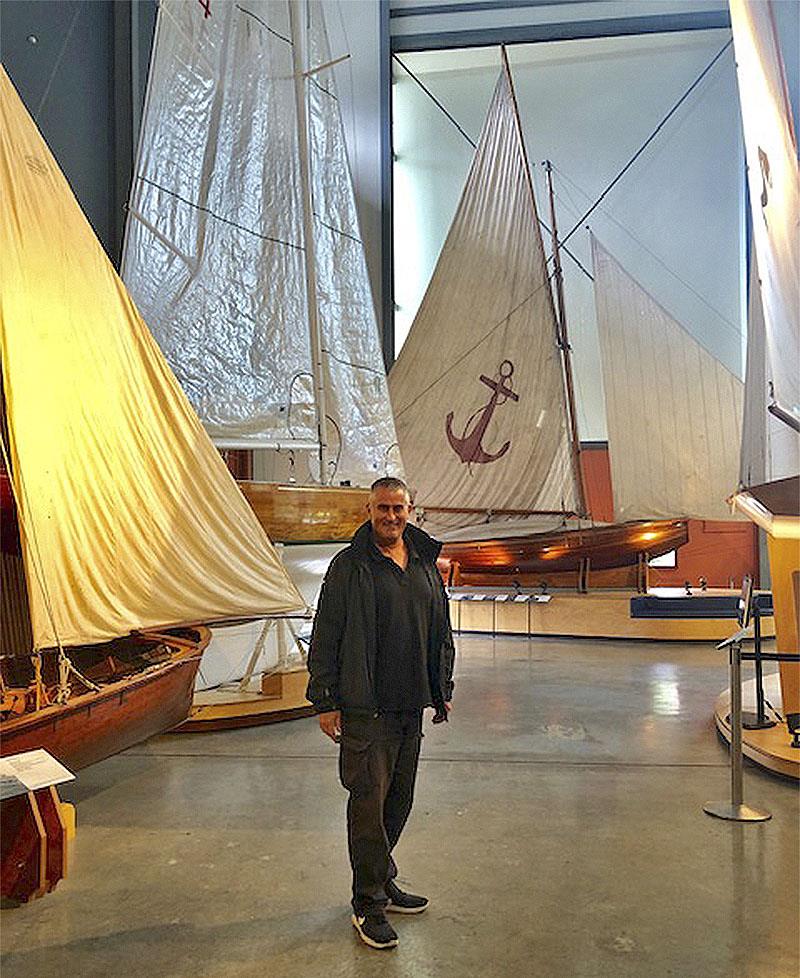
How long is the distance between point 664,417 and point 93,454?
646 centimetres

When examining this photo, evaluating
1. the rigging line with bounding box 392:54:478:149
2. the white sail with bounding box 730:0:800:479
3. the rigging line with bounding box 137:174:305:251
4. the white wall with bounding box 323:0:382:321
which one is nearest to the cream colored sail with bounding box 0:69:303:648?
the rigging line with bounding box 137:174:305:251

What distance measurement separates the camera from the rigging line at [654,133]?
11.7m

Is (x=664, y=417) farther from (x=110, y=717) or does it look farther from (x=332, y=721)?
(x=332, y=721)

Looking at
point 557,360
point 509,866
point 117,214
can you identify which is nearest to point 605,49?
point 557,360

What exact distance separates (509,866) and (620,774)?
1287 millimetres

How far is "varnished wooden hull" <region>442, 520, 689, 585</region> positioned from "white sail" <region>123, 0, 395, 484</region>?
10.6ft

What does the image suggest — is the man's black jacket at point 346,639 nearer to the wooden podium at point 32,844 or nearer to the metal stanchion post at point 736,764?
the wooden podium at point 32,844

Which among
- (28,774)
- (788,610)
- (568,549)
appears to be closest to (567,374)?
(568,549)

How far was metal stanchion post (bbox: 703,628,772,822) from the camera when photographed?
12.3 feet

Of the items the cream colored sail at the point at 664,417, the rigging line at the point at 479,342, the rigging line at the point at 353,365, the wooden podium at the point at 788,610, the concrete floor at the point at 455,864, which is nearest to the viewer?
the concrete floor at the point at 455,864

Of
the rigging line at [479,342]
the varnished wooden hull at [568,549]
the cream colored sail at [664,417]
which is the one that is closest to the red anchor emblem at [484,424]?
the rigging line at [479,342]

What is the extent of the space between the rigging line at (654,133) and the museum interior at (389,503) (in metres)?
0.04

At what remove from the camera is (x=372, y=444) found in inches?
263

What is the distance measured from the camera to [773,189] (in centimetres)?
337
